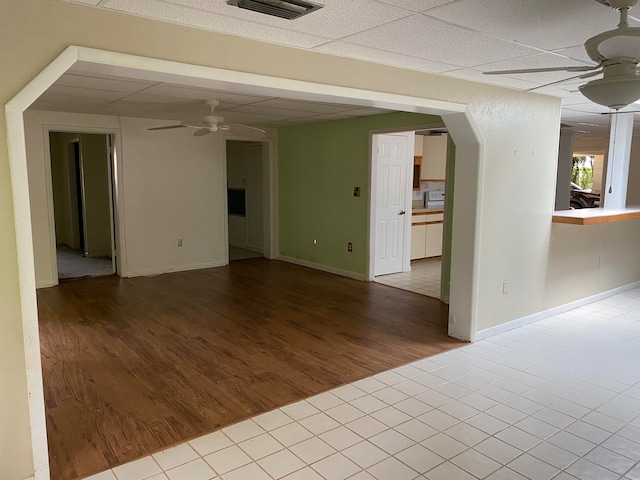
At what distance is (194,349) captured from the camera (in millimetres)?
3943

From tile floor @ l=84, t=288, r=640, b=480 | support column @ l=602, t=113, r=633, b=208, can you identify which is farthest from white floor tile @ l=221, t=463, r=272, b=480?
support column @ l=602, t=113, r=633, b=208

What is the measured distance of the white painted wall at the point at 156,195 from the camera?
19.4ft

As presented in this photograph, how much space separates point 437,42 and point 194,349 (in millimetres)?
2979

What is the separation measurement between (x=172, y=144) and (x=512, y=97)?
183 inches

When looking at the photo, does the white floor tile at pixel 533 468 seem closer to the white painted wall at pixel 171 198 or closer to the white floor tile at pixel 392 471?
the white floor tile at pixel 392 471

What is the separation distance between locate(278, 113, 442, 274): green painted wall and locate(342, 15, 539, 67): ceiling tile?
2613 millimetres

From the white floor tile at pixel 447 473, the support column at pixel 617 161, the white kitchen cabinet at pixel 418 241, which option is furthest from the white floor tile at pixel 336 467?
the white kitchen cabinet at pixel 418 241

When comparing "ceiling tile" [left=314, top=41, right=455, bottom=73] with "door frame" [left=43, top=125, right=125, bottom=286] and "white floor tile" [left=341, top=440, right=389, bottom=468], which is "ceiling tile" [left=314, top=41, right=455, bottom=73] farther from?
"door frame" [left=43, top=125, right=125, bottom=286]

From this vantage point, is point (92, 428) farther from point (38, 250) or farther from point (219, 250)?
point (219, 250)

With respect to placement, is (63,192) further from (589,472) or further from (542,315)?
(589,472)

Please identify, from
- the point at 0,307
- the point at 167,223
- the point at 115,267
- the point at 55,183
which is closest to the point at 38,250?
the point at 115,267

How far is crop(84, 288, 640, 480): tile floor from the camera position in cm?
235

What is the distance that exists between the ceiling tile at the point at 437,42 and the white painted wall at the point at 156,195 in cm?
469

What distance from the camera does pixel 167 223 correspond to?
6.86 meters
